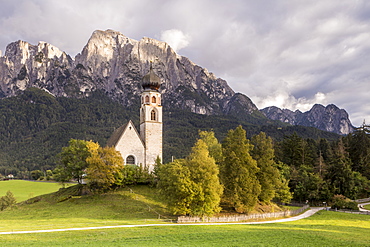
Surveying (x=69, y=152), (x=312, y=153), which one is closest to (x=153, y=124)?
(x=69, y=152)

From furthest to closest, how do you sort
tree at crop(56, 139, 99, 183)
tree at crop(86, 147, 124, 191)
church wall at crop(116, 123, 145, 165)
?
church wall at crop(116, 123, 145, 165), tree at crop(56, 139, 99, 183), tree at crop(86, 147, 124, 191)

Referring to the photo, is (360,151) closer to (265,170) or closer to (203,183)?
(265,170)

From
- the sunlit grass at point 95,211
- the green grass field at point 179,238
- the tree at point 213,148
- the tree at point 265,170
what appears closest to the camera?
the green grass field at point 179,238

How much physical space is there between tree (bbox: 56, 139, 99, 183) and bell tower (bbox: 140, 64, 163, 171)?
11.0m

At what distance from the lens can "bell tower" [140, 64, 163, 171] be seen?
5441cm

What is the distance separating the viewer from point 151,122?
181ft

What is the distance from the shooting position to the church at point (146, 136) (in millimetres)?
52625

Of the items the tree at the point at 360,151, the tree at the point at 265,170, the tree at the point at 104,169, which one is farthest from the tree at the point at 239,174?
the tree at the point at 360,151

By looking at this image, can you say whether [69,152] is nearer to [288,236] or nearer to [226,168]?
[226,168]

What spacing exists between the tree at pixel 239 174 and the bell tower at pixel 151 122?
16.4m

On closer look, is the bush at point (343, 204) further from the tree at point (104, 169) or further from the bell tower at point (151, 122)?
the tree at point (104, 169)

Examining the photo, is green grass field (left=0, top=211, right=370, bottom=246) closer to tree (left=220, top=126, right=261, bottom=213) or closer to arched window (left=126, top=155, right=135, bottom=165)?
tree (left=220, top=126, right=261, bottom=213)

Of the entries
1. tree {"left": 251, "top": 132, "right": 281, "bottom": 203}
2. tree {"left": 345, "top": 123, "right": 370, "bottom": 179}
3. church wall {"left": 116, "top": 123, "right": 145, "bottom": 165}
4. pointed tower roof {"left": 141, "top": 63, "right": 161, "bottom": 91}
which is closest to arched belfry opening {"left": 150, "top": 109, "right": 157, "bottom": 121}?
church wall {"left": 116, "top": 123, "right": 145, "bottom": 165}

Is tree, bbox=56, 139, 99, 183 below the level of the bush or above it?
above
